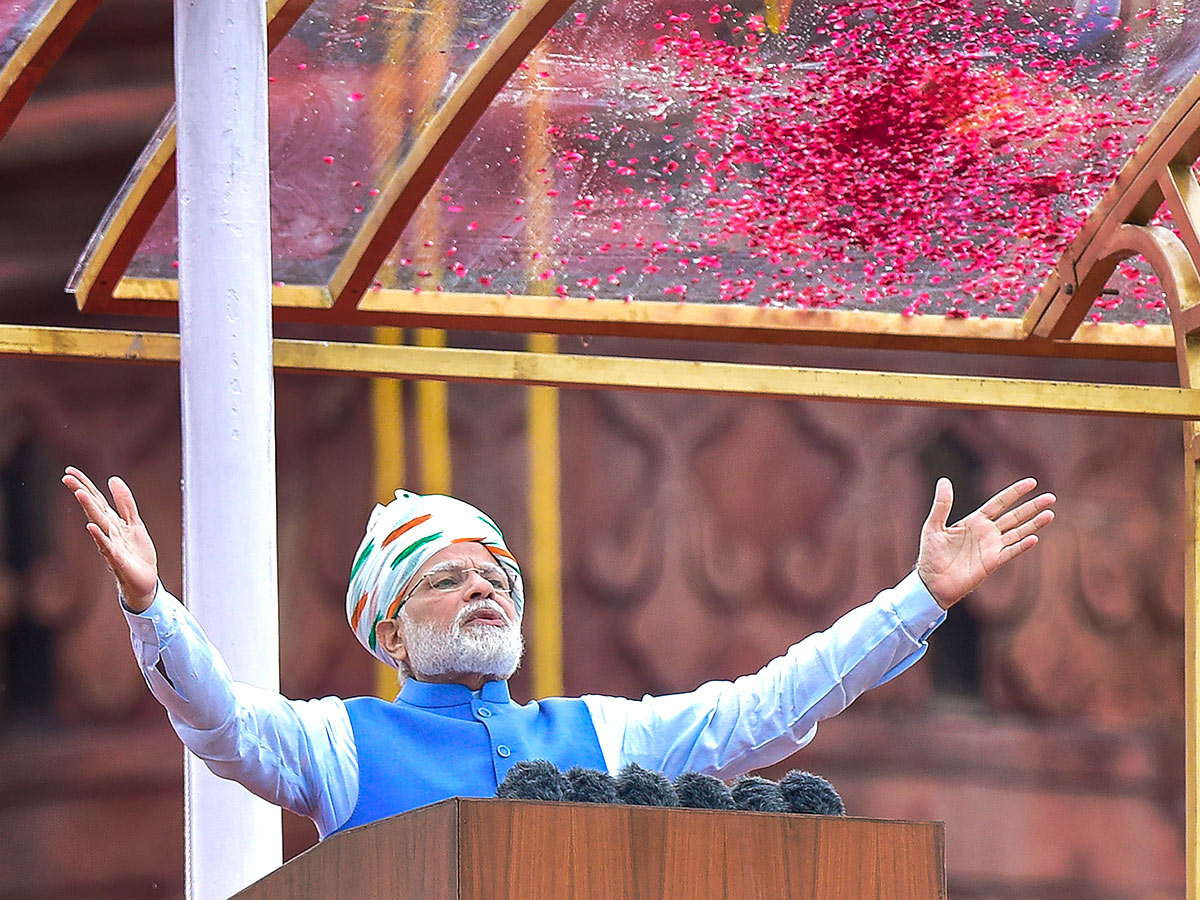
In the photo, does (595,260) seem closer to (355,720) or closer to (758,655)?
(758,655)

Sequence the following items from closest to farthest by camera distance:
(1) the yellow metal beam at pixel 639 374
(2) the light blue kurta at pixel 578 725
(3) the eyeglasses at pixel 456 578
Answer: (2) the light blue kurta at pixel 578 725, (3) the eyeglasses at pixel 456 578, (1) the yellow metal beam at pixel 639 374

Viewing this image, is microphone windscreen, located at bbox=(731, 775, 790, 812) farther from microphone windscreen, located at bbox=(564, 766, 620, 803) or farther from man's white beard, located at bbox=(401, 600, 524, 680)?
man's white beard, located at bbox=(401, 600, 524, 680)

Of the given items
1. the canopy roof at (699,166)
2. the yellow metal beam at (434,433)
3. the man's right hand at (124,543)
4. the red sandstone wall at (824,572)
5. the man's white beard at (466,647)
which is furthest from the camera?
the yellow metal beam at (434,433)

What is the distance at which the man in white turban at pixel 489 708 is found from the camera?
332cm

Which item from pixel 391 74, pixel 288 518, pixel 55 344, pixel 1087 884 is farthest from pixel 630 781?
pixel 1087 884

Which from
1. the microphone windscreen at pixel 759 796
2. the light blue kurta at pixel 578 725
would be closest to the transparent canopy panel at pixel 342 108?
the light blue kurta at pixel 578 725

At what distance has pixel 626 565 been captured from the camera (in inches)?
251

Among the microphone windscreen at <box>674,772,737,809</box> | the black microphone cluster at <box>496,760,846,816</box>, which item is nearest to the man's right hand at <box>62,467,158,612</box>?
the black microphone cluster at <box>496,760,846,816</box>

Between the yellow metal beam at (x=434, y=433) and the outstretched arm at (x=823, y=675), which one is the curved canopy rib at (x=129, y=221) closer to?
the yellow metal beam at (x=434, y=433)

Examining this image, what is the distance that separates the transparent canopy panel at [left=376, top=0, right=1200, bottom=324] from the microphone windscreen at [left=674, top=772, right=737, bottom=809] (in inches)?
119

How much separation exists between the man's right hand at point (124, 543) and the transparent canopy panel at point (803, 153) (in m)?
2.45

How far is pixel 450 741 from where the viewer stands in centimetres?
345

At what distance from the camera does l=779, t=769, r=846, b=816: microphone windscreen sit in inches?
98.4

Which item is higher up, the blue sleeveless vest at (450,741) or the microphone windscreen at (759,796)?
the blue sleeveless vest at (450,741)
